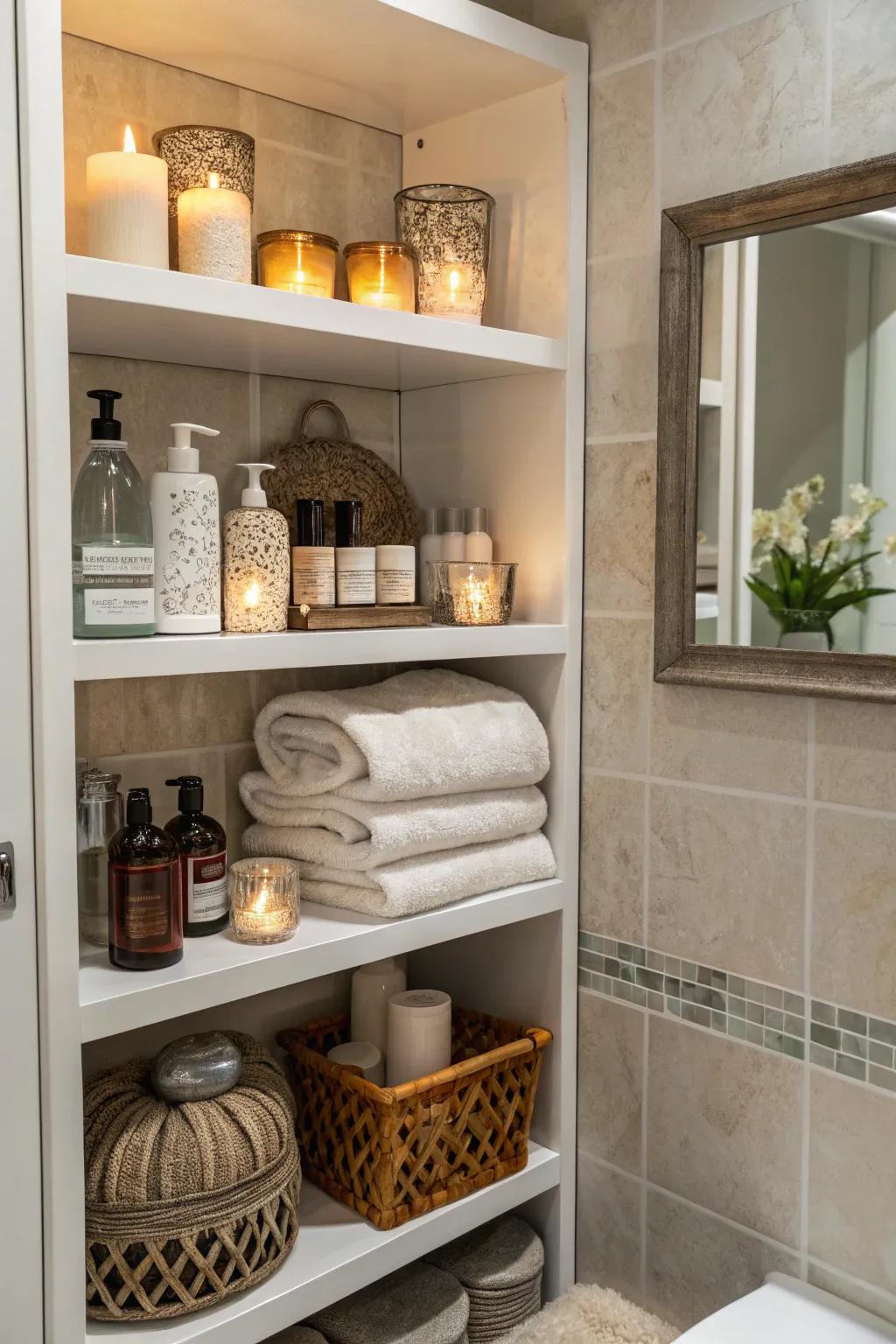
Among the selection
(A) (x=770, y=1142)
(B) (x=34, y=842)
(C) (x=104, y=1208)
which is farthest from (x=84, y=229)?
(A) (x=770, y=1142)

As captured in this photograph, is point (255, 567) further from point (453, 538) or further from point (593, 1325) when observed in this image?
point (593, 1325)

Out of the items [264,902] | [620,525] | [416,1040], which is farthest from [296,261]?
[416,1040]

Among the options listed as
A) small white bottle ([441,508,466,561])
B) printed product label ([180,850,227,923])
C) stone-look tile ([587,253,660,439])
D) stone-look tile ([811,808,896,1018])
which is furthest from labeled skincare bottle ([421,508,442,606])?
stone-look tile ([811,808,896,1018])

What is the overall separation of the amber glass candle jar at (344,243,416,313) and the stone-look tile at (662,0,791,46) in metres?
0.38

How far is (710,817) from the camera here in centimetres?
133

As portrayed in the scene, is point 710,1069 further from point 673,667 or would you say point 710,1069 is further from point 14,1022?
point 14,1022

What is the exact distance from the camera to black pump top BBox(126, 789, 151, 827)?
44.1 inches

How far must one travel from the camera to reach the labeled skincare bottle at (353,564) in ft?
4.28

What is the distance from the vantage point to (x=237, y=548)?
47.9 inches

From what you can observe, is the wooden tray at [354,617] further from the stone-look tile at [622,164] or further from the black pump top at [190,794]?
the stone-look tile at [622,164]

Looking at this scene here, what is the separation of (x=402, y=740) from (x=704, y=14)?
87cm

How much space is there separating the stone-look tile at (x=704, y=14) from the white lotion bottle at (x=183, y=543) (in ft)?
2.32

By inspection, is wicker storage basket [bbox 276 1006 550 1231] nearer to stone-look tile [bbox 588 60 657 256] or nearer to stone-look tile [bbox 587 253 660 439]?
stone-look tile [bbox 587 253 660 439]

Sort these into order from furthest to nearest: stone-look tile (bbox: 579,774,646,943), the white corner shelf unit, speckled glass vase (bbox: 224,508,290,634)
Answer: stone-look tile (bbox: 579,774,646,943), speckled glass vase (bbox: 224,508,290,634), the white corner shelf unit
